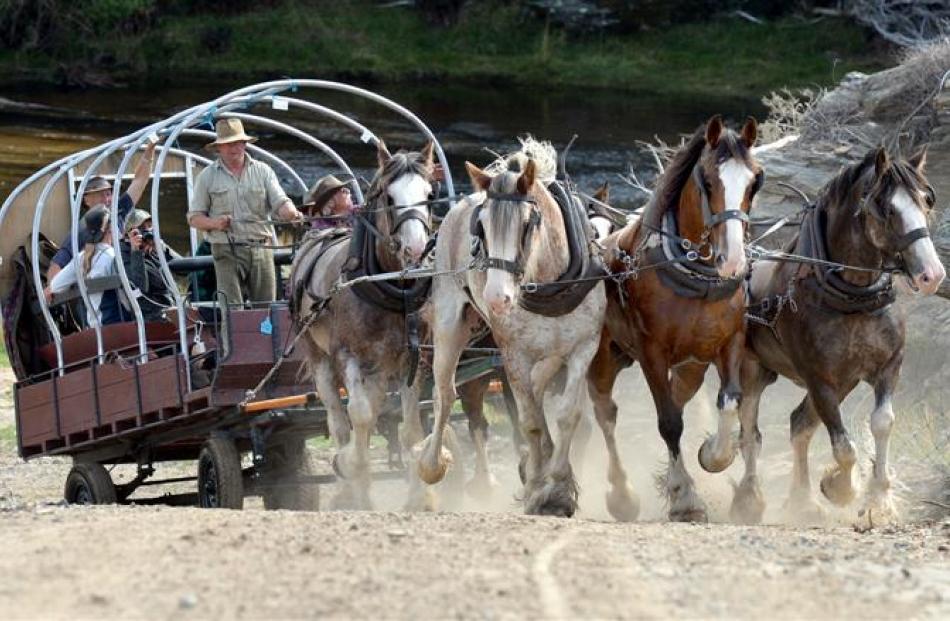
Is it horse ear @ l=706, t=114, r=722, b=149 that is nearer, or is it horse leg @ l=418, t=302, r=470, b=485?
horse ear @ l=706, t=114, r=722, b=149

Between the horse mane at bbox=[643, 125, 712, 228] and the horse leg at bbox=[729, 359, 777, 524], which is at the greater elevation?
the horse mane at bbox=[643, 125, 712, 228]

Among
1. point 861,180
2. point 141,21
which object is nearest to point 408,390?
point 861,180

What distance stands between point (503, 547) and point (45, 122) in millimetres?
23454

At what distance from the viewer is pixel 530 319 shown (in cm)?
960

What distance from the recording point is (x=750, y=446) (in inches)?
417

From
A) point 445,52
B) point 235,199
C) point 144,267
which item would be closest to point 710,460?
point 235,199

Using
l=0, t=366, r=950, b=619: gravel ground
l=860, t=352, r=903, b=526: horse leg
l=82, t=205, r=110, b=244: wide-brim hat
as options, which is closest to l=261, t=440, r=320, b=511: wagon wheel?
l=82, t=205, r=110, b=244: wide-brim hat

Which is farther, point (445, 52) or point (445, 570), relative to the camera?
point (445, 52)

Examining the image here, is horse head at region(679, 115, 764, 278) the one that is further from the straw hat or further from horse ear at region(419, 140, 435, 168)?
the straw hat

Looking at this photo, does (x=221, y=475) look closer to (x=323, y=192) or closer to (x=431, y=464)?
(x=431, y=464)

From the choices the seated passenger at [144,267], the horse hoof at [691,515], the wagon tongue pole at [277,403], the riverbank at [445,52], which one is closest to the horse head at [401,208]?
the wagon tongue pole at [277,403]

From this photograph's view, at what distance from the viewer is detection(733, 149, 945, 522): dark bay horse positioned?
30.7 feet

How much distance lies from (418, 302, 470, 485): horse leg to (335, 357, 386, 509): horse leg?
1.13 feet

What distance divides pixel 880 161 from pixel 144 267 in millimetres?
4903
